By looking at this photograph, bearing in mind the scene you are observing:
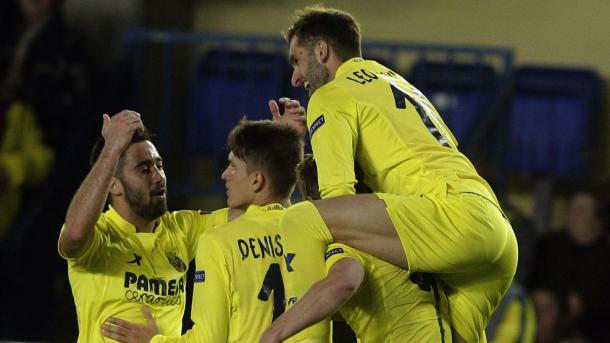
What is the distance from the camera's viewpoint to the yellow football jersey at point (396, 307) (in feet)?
15.0

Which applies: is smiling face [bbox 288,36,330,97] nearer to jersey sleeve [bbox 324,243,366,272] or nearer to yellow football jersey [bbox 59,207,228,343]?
jersey sleeve [bbox 324,243,366,272]

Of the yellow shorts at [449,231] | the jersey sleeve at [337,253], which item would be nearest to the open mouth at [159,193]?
the jersey sleeve at [337,253]

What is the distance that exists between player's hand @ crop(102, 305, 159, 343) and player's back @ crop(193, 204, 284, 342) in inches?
9.6

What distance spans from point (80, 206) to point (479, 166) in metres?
4.44

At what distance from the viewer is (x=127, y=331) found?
472 centimetres

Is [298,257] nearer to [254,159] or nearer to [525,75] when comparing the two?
[254,159]

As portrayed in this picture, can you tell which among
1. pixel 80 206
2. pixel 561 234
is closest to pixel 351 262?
pixel 80 206

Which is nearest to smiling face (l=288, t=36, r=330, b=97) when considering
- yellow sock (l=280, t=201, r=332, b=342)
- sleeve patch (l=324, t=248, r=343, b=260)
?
yellow sock (l=280, t=201, r=332, b=342)

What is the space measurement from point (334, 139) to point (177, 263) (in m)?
0.89

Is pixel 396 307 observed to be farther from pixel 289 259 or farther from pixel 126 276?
pixel 126 276

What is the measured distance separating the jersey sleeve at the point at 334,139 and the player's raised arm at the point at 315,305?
1.09 feet

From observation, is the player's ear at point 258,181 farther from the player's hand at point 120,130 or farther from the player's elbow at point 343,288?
the player's elbow at point 343,288

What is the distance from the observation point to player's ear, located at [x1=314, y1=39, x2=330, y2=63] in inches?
191

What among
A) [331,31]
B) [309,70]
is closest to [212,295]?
[309,70]
